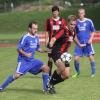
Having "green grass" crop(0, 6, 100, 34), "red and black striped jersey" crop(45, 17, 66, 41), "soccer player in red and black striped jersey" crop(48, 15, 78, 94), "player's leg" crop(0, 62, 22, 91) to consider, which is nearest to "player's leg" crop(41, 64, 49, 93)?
"soccer player in red and black striped jersey" crop(48, 15, 78, 94)

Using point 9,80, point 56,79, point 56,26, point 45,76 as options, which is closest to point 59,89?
point 56,79

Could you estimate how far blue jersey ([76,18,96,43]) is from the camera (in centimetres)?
1623

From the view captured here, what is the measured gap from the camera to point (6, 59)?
23875 millimetres

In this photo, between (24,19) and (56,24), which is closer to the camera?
(56,24)

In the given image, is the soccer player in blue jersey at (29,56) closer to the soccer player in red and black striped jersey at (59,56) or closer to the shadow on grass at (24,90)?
the soccer player in red and black striped jersey at (59,56)

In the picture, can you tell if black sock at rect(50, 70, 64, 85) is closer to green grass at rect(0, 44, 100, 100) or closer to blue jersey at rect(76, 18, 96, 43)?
green grass at rect(0, 44, 100, 100)

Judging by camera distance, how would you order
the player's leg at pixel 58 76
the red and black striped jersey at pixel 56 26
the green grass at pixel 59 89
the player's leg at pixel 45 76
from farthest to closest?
the red and black striped jersey at pixel 56 26
the player's leg at pixel 45 76
the player's leg at pixel 58 76
the green grass at pixel 59 89

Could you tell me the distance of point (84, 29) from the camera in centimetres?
1631

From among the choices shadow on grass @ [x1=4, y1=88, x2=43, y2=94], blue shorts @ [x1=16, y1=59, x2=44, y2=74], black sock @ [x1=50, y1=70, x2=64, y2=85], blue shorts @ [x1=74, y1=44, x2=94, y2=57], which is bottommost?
blue shorts @ [x1=74, y1=44, x2=94, y2=57]

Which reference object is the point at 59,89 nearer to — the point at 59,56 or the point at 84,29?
the point at 59,56

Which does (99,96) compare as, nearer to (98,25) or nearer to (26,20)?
Answer: (98,25)

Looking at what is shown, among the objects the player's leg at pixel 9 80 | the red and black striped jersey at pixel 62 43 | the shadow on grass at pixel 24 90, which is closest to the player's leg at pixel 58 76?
the shadow on grass at pixel 24 90

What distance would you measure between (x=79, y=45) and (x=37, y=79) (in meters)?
1.73

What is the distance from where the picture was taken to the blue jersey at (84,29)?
53.3ft
